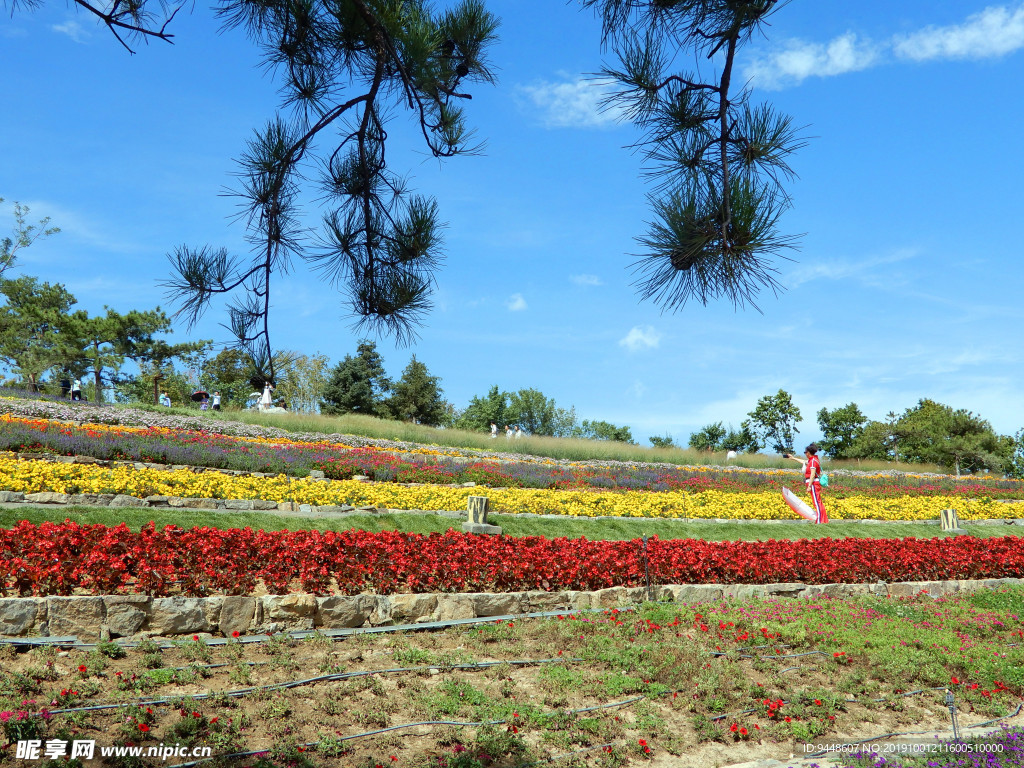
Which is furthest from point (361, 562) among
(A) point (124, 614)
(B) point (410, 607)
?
(A) point (124, 614)

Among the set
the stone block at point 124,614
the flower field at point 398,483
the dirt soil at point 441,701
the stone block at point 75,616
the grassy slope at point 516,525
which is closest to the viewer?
the dirt soil at point 441,701

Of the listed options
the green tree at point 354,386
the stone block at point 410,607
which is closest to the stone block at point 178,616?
the stone block at point 410,607

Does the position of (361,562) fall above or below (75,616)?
above

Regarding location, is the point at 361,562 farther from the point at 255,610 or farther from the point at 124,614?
the point at 124,614

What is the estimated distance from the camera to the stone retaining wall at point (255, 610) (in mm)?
4703

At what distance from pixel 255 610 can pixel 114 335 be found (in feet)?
113

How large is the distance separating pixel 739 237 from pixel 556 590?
15.6 feet

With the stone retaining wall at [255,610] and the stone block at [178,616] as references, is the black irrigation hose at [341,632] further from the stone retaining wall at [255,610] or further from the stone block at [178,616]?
the stone block at [178,616]

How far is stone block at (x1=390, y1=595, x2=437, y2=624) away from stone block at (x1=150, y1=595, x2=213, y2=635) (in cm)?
142

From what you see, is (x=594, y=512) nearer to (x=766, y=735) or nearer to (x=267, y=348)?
(x=766, y=735)

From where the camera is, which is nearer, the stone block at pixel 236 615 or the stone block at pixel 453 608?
the stone block at pixel 236 615

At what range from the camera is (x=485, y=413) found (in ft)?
161

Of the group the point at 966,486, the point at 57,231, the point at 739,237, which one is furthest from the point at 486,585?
the point at 57,231

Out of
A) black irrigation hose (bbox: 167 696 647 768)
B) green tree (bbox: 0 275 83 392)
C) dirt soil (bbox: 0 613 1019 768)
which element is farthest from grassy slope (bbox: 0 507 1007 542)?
green tree (bbox: 0 275 83 392)
